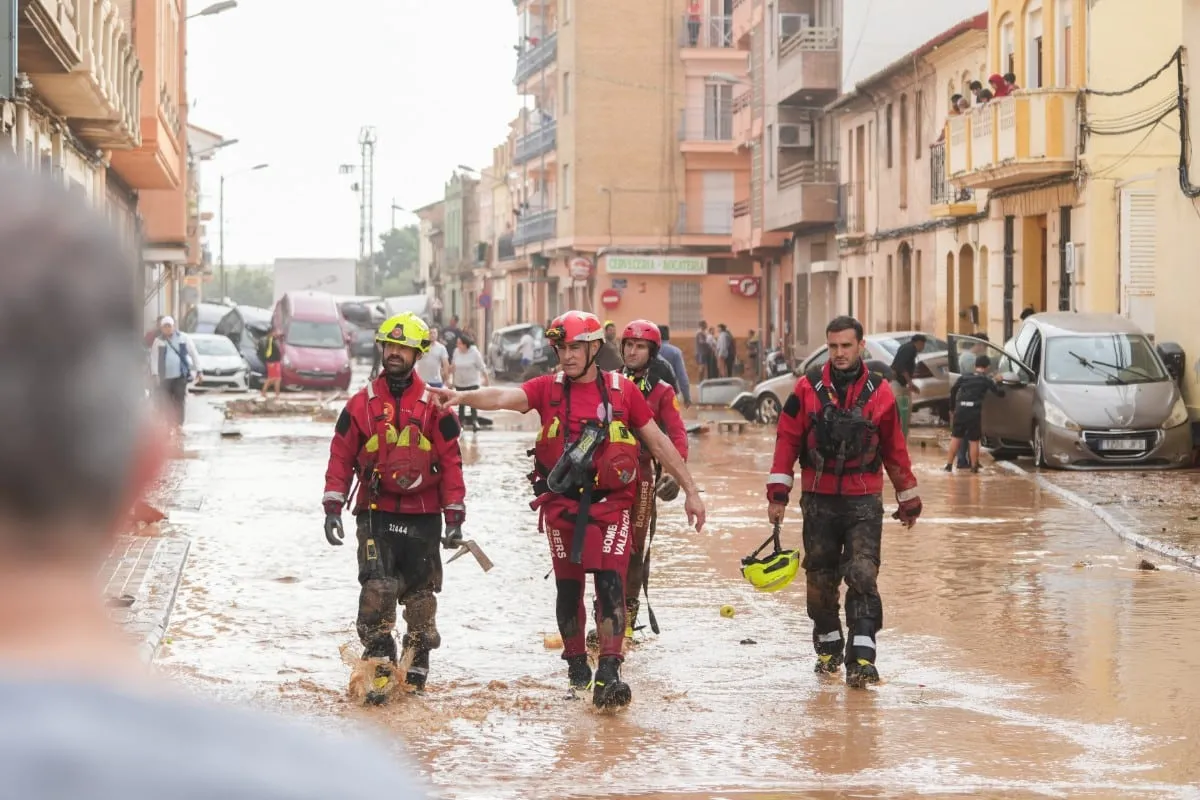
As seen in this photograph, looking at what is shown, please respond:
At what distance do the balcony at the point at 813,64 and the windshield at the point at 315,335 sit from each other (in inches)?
494

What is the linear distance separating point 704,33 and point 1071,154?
37352 mm

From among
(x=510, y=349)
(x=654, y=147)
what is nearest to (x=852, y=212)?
(x=510, y=349)

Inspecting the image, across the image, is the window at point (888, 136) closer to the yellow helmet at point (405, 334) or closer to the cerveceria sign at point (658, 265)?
the cerveceria sign at point (658, 265)

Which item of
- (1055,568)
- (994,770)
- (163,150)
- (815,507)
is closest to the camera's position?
(994,770)

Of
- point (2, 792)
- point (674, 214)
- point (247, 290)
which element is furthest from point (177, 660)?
point (247, 290)

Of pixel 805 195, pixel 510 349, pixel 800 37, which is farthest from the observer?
pixel 510 349

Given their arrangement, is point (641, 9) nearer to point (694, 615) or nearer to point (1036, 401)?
point (1036, 401)

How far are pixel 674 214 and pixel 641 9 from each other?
22.2ft

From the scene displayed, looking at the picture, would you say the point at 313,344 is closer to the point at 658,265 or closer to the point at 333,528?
the point at 658,265

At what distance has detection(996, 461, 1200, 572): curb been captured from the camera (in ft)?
48.5

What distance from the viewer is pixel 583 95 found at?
2719 inches

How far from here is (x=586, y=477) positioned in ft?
30.9

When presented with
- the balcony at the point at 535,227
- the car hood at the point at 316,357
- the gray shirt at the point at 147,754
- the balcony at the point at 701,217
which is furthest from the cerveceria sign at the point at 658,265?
the gray shirt at the point at 147,754

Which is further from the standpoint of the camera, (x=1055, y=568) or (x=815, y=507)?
(x=1055, y=568)
